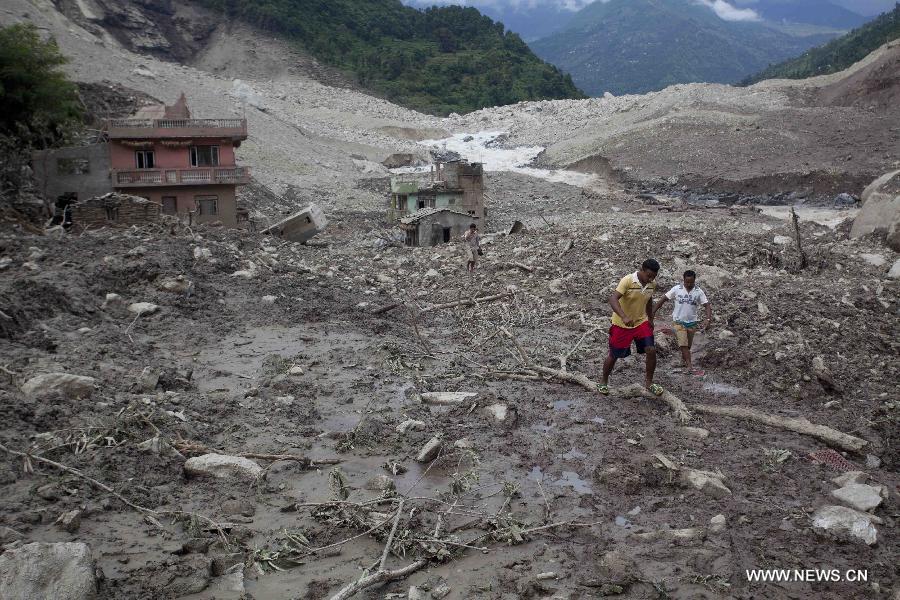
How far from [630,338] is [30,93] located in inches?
804

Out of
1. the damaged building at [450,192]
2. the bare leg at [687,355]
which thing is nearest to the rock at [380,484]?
the bare leg at [687,355]

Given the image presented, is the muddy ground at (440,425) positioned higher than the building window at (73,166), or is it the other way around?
the building window at (73,166)

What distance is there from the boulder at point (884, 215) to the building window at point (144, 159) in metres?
17.6

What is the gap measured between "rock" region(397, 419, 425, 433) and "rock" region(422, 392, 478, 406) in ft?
2.07

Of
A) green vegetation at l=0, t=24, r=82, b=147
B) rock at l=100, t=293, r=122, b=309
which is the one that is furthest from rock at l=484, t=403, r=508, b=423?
green vegetation at l=0, t=24, r=82, b=147

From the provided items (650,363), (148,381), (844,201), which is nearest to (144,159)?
(148,381)

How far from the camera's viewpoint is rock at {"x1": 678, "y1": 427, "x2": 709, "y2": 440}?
235 inches

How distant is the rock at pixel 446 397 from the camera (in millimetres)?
7012

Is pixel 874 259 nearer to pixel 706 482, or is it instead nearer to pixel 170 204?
pixel 706 482

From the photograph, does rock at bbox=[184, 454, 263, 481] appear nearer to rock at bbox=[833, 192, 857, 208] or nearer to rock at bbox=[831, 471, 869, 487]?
rock at bbox=[831, 471, 869, 487]

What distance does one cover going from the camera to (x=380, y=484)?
17.5 ft

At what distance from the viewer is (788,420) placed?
6.12 m

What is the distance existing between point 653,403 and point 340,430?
2.85 meters

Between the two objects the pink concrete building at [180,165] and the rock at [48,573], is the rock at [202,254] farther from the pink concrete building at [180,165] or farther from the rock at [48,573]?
the rock at [48,573]
